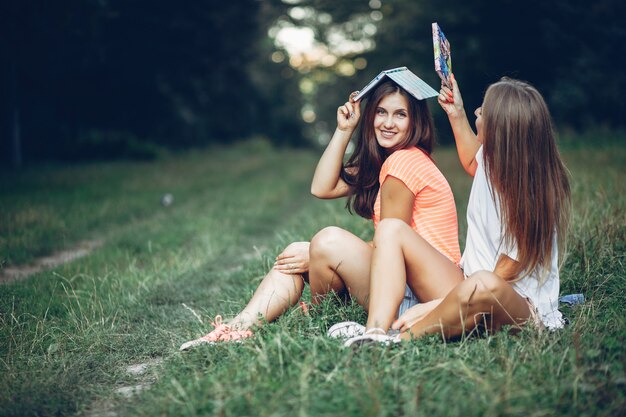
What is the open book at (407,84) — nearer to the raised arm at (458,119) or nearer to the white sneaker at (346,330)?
the raised arm at (458,119)

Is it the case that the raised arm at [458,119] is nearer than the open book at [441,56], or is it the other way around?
the open book at [441,56]

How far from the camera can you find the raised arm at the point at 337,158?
3.61m

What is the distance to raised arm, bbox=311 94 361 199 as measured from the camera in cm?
361

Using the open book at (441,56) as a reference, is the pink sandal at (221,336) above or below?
below

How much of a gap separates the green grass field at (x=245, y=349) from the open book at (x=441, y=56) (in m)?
1.45

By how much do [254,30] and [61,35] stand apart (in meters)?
15.9

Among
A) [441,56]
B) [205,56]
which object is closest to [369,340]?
[441,56]

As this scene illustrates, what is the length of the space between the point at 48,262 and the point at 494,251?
4.39 meters

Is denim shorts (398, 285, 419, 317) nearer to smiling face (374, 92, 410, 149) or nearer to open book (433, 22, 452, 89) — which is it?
smiling face (374, 92, 410, 149)

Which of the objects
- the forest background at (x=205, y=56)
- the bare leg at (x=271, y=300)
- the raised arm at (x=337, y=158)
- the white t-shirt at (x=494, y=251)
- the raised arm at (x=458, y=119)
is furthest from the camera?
the forest background at (x=205, y=56)

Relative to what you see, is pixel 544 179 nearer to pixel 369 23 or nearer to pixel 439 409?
pixel 439 409

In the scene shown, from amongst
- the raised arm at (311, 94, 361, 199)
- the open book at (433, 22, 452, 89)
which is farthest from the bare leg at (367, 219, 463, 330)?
the open book at (433, 22, 452, 89)

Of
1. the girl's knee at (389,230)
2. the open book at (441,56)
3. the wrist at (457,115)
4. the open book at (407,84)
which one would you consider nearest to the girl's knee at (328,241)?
the girl's knee at (389,230)

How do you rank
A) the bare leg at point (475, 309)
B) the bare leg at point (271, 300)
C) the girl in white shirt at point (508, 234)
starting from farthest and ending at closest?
the bare leg at point (271, 300)
the girl in white shirt at point (508, 234)
the bare leg at point (475, 309)
